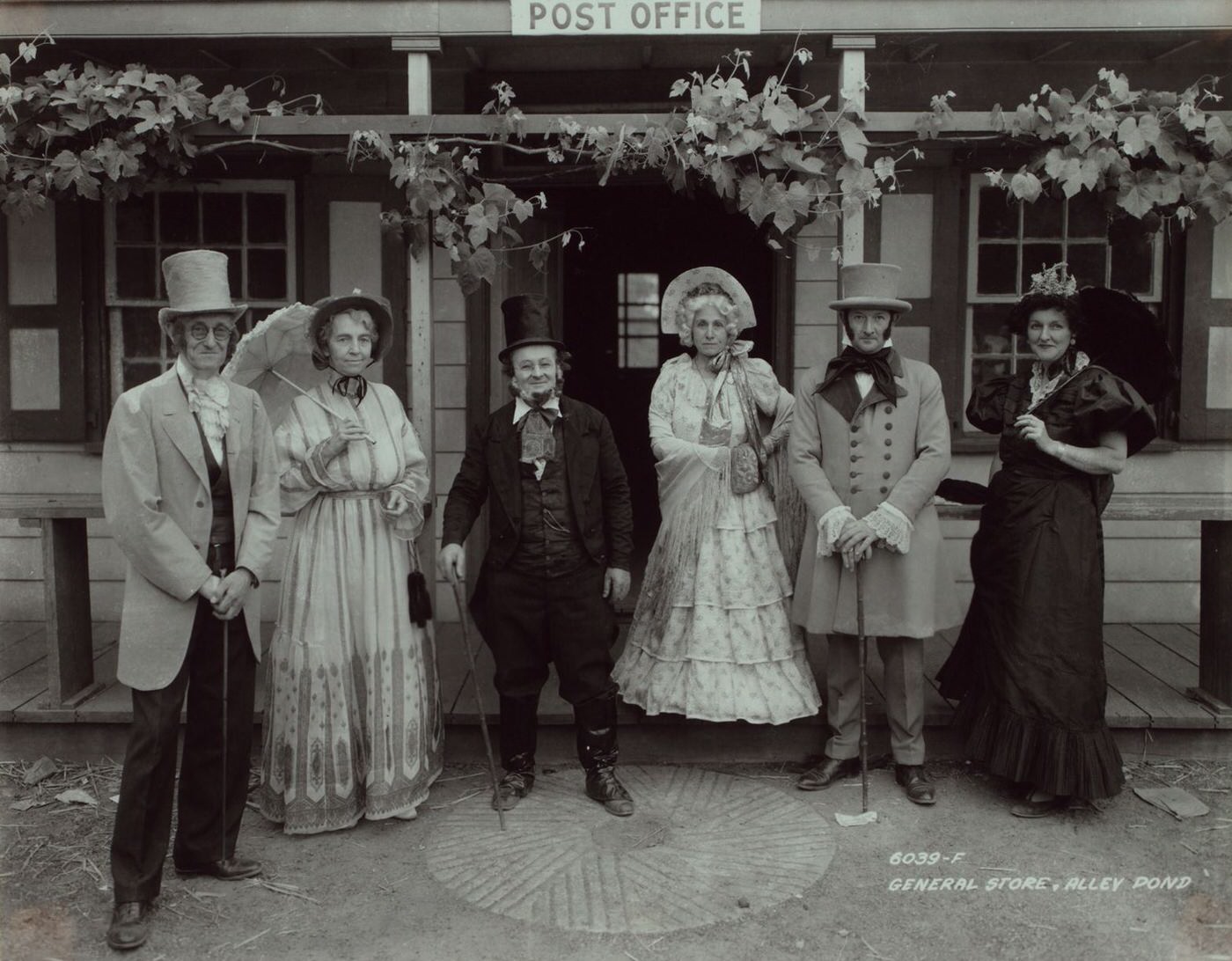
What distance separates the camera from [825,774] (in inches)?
168

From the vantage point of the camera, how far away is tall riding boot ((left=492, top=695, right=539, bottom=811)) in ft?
13.6

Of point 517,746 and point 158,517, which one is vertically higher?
point 158,517

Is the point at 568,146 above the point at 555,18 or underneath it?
underneath

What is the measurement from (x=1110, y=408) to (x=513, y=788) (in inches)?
106

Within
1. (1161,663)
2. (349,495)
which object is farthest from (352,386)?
(1161,663)

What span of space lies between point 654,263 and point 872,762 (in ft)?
21.3

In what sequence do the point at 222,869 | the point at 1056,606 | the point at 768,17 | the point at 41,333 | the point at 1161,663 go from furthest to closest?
1. the point at 41,333
2. the point at 1161,663
3. the point at 768,17
4. the point at 1056,606
5. the point at 222,869

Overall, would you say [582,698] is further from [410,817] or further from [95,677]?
[95,677]

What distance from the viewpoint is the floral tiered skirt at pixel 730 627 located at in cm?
428

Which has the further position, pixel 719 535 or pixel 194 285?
pixel 719 535

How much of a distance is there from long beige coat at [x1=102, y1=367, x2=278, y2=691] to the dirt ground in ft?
2.76

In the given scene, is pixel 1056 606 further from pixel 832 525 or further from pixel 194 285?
pixel 194 285

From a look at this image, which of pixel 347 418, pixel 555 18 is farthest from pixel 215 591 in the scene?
pixel 555 18

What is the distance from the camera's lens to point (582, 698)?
411 cm
